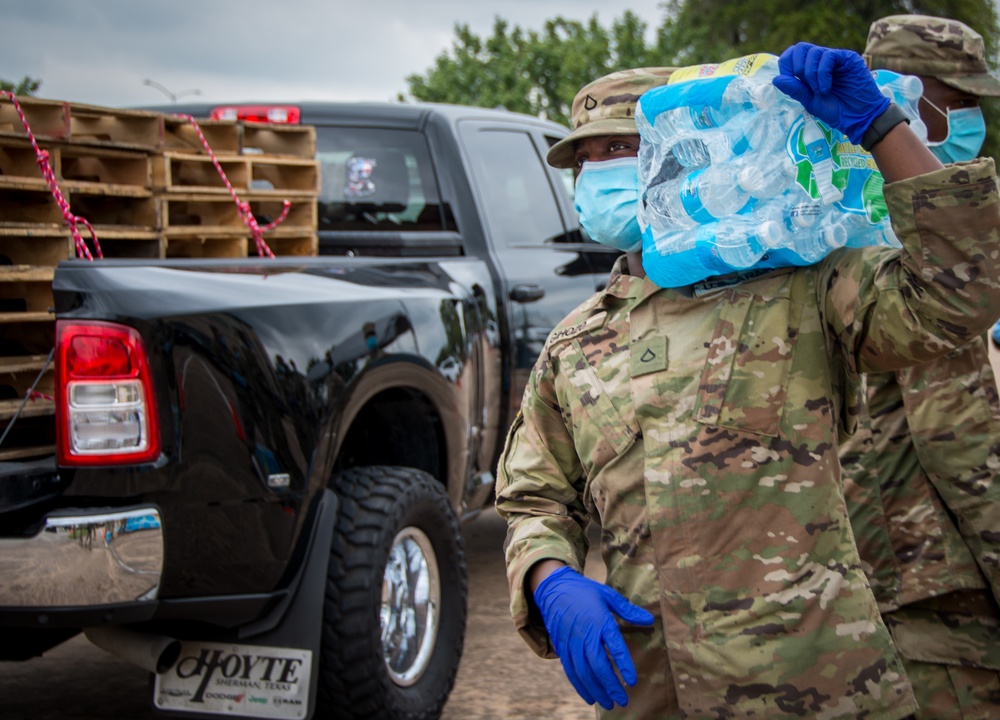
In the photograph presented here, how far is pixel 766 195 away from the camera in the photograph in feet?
6.43

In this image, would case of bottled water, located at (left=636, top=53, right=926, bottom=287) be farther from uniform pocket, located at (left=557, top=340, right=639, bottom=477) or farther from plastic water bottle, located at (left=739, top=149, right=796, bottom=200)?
uniform pocket, located at (left=557, top=340, right=639, bottom=477)

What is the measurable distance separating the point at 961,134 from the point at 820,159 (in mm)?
1040

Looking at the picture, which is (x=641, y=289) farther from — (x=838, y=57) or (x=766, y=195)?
(x=838, y=57)

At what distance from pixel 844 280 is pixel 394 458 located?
2.48m

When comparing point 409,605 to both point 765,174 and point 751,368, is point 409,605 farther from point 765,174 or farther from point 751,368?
point 765,174

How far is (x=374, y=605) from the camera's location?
137 inches

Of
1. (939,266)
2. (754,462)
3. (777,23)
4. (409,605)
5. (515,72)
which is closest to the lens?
(939,266)

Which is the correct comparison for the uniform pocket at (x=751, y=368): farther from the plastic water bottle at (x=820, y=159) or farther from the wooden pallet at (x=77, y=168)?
the wooden pallet at (x=77, y=168)

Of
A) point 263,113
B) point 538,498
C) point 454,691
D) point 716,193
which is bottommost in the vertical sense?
point 454,691

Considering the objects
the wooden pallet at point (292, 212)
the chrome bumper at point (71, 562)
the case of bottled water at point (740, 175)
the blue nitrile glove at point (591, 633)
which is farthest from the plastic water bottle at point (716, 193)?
the wooden pallet at point (292, 212)

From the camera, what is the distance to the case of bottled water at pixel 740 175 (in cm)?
195

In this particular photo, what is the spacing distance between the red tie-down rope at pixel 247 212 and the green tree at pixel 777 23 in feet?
95.6

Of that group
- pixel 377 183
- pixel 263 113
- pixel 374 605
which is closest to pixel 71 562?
pixel 374 605

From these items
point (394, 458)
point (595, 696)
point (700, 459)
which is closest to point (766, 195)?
point (700, 459)
